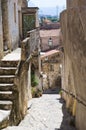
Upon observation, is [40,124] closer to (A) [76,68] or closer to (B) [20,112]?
(B) [20,112]

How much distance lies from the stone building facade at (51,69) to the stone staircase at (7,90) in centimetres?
1871

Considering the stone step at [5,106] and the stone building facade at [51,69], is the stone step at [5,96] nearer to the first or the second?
the stone step at [5,106]

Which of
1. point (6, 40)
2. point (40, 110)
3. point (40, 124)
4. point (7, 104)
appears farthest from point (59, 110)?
point (7, 104)

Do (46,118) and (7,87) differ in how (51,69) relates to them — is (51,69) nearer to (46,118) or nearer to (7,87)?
(46,118)

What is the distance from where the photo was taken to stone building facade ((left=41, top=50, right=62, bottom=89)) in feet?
106

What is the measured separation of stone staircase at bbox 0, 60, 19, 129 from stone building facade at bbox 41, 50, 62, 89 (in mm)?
18708

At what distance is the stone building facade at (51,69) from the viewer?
32.4 meters

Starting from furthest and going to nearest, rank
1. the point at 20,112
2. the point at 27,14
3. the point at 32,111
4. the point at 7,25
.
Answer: the point at 27,14 < the point at 7,25 < the point at 32,111 < the point at 20,112

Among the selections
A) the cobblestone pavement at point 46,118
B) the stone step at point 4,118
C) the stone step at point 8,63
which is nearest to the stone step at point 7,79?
the stone step at point 8,63

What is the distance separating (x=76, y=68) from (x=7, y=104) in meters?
4.07

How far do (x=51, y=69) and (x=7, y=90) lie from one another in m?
20.5

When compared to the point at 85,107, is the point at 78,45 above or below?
above

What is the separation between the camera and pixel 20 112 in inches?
509

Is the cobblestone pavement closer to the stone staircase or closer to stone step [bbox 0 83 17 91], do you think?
the stone staircase
